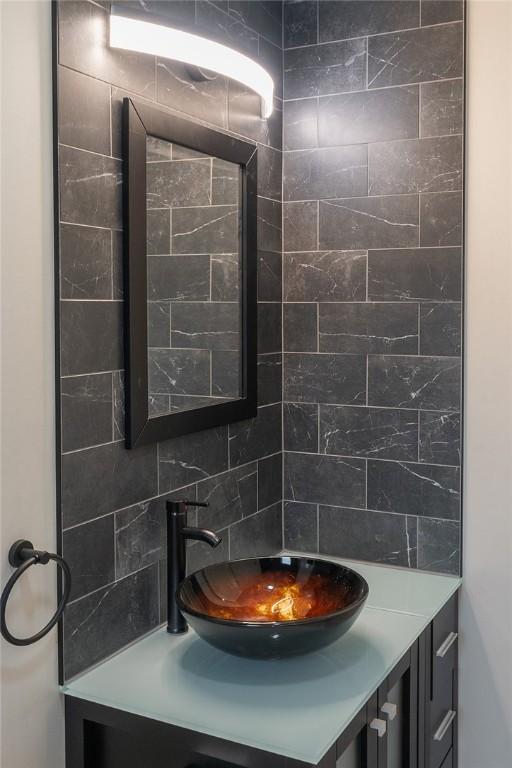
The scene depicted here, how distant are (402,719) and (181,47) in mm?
1751

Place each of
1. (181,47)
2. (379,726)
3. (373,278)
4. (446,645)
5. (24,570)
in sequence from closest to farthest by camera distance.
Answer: (24,570), (379,726), (181,47), (446,645), (373,278)

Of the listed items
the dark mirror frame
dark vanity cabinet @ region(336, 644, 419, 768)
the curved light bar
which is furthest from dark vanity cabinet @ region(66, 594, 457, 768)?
the curved light bar

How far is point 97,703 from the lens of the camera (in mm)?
1631

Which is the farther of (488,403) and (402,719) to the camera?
(488,403)

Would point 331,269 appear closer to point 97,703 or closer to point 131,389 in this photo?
point 131,389

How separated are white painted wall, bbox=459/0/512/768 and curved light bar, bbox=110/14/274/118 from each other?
0.66m

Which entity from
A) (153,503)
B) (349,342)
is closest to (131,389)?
(153,503)

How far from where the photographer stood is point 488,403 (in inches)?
90.8

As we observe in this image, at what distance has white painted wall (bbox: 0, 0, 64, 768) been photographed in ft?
4.84

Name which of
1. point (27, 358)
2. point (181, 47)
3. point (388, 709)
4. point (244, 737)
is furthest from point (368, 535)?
point (181, 47)

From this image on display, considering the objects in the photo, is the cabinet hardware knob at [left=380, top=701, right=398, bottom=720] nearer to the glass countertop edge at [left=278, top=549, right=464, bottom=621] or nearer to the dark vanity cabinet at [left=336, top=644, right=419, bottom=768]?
the dark vanity cabinet at [left=336, top=644, right=419, bottom=768]

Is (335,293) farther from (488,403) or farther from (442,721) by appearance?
(442,721)

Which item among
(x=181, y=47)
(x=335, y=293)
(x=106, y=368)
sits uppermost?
(x=181, y=47)

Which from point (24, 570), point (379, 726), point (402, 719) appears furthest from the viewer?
point (402, 719)
